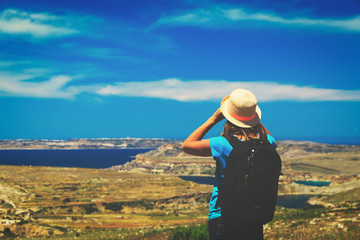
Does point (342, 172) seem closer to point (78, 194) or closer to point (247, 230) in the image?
point (78, 194)

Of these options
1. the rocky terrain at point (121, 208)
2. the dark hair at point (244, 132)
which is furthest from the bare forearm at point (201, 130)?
the rocky terrain at point (121, 208)

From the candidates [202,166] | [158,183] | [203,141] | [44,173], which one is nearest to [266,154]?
[203,141]

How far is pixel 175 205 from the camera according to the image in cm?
6025

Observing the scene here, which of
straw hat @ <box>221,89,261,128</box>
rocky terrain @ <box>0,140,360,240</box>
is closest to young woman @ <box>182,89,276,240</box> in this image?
straw hat @ <box>221,89,261,128</box>

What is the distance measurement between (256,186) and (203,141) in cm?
76

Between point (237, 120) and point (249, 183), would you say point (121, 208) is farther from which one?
point (249, 183)

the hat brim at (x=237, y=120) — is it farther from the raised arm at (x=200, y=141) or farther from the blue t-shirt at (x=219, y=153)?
the blue t-shirt at (x=219, y=153)

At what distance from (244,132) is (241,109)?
0.26m

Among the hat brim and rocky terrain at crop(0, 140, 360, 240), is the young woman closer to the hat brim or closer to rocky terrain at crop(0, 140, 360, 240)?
the hat brim

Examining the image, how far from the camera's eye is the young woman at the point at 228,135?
3744mm

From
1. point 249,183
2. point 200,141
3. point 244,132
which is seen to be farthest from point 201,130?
point 249,183

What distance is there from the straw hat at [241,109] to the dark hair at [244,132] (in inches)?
2.5

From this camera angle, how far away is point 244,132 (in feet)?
12.9

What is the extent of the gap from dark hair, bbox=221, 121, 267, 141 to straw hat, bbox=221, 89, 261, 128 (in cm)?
6
